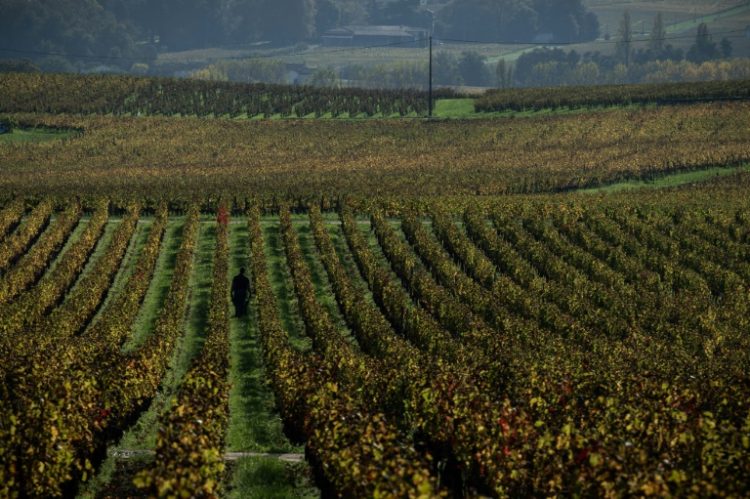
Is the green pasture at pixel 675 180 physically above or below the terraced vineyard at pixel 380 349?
below

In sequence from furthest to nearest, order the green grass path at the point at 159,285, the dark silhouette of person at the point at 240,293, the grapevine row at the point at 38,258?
the grapevine row at the point at 38,258
the dark silhouette of person at the point at 240,293
the green grass path at the point at 159,285

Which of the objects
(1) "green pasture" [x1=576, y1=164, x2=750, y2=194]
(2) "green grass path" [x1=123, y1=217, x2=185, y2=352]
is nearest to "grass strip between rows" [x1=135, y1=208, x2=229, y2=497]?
(2) "green grass path" [x1=123, y1=217, x2=185, y2=352]

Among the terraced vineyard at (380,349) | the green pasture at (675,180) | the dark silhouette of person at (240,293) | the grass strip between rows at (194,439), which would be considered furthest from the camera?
the green pasture at (675,180)

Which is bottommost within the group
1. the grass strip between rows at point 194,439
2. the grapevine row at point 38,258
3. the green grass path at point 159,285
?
the green grass path at point 159,285

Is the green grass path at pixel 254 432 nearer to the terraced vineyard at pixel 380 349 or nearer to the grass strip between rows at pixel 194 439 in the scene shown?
the terraced vineyard at pixel 380 349

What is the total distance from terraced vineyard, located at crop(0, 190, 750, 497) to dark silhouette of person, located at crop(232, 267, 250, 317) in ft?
A: 1.35

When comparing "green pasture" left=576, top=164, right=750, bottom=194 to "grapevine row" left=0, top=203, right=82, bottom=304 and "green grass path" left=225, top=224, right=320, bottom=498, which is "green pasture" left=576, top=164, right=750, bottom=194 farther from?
"green grass path" left=225, top=224, right=320, bottom=498

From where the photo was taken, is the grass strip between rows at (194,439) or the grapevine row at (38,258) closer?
the grass strip between rows at (194,439)

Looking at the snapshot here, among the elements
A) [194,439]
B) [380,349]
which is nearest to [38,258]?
[380,349]

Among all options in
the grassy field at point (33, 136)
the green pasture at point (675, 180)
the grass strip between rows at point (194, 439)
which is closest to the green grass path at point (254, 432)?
the grass strip between rows at point (194, 439)

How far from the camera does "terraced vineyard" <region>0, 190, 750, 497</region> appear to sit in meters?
20.2

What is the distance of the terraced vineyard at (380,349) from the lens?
20.2 metres

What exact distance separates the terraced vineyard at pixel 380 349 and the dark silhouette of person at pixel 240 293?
0.41 meters

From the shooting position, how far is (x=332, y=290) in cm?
4581
